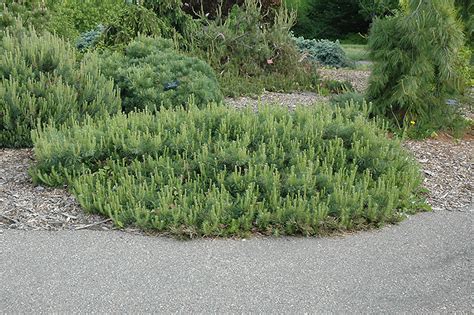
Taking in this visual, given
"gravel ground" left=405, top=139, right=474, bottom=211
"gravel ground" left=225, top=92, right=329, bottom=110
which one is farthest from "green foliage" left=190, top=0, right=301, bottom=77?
"gravel ground" left=405, top=139, right=474, bottom=211

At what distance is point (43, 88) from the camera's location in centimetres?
618

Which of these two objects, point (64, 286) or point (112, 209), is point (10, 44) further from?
point (64, 286)

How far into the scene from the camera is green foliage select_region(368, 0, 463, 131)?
21.4 feet

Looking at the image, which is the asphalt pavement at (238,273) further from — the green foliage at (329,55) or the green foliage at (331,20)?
the green foliage at (331,20)

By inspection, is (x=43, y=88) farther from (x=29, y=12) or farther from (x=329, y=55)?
(x=329, y=55)

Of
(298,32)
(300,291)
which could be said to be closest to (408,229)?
(300,291)

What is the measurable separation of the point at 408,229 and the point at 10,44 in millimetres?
4395

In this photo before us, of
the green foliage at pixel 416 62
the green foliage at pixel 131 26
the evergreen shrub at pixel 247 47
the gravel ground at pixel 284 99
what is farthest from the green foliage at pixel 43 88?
the evergreen shrub at pixel 247 47

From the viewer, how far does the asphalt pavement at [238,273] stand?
346 cm

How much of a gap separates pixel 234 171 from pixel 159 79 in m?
2.48

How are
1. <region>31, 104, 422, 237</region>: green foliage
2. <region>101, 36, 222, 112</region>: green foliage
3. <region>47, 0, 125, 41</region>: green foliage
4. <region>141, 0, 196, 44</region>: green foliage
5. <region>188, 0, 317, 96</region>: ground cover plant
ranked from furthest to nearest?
<region>47, 0, 125, 41</region>: green foliage → <region>141, 0, 196, 44</region>: green foliage → <region>188, 0, 317, 96</region>: ground cover plant → <region>101, 36, 222, 112</region>: green foliage → <region>31, 104, 422, 237</region>: green foliage

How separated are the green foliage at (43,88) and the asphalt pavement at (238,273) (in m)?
2.02

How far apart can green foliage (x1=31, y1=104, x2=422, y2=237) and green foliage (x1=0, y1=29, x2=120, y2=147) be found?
2.25ft

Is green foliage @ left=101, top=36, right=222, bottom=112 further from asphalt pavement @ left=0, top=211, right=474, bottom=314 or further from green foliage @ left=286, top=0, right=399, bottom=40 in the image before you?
green foliage @ left=286, top=0, right=399, bottom=40
